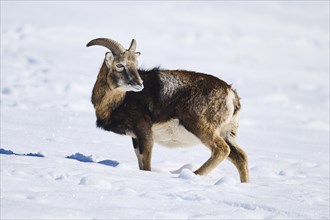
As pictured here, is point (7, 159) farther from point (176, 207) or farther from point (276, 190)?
point (276, 190)

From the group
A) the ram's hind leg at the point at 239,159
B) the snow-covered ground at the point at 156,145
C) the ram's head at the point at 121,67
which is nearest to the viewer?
the snow-covered ground at the point at 156,145

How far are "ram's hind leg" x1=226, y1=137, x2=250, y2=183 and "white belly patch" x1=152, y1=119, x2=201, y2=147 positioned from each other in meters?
0.54

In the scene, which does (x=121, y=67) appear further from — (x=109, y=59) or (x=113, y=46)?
(x=113, y=46)

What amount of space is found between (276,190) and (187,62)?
25308mm

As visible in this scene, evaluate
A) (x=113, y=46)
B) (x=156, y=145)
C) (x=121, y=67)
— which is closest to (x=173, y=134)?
(x=121, y=67)

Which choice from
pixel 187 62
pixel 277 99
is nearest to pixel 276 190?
pixel 277 99

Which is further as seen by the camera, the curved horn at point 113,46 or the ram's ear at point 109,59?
the curved horn at point 113,46

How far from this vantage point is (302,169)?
506 inches

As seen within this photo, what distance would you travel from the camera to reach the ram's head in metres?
10.0

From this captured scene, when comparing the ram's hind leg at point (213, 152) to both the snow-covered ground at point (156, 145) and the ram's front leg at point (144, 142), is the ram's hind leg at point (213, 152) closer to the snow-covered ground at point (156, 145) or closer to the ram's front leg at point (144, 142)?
the snow-covered ground at point (156, 145)

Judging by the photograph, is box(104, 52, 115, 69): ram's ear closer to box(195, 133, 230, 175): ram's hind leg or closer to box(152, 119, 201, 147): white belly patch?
box(152, 119, 201, 147): white belly patch

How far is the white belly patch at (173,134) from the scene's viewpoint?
33.2 ft

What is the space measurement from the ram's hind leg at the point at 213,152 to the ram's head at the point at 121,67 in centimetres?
123

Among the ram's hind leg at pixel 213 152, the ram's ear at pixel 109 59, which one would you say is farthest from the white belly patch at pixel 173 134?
the ram's ear at pixel 109 59
